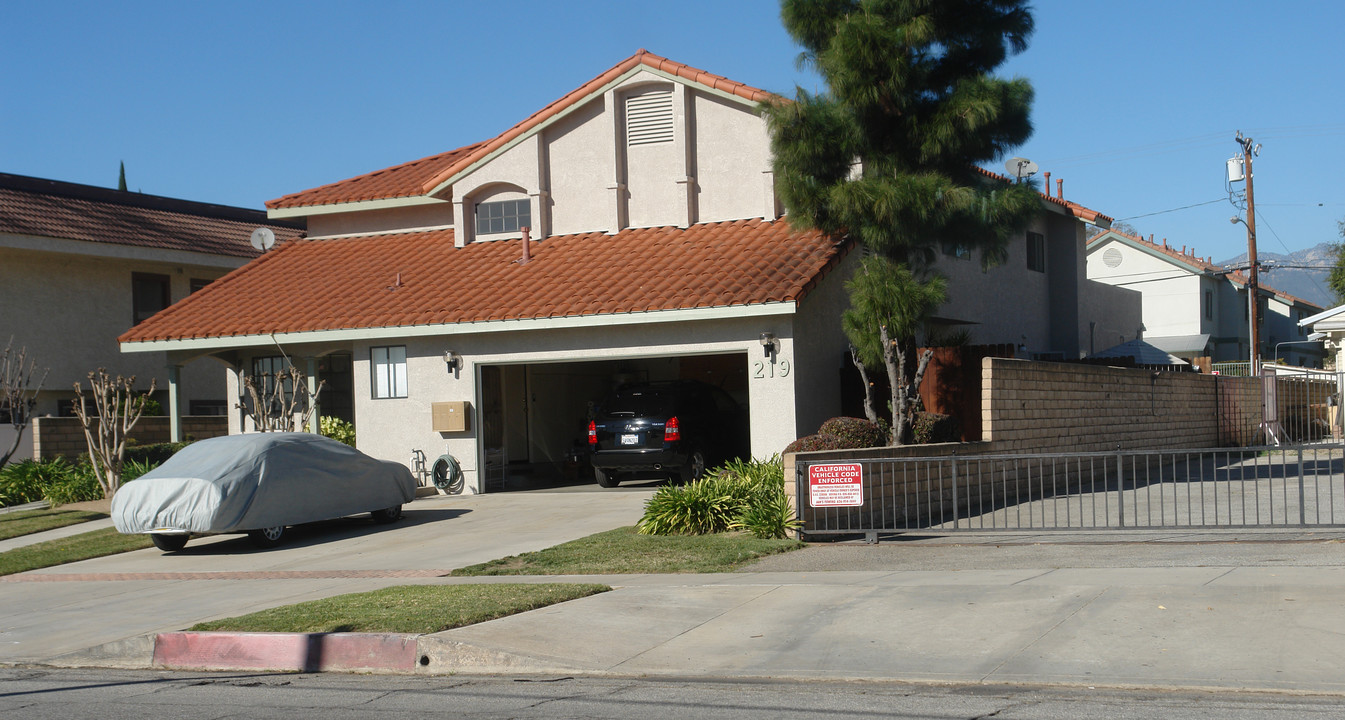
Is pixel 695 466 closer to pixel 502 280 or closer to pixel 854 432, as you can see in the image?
pixel 854 432

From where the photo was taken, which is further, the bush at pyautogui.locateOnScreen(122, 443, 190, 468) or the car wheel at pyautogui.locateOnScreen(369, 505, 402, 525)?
the bush at pyautogui.locateOnScreen(122, 443, 190, 468)

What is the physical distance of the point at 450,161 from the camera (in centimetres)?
2603

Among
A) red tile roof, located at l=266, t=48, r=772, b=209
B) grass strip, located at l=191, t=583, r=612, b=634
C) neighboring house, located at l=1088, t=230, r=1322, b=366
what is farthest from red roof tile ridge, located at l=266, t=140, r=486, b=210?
neighboring house, located at l=1088, t=230, r=1322, b=366

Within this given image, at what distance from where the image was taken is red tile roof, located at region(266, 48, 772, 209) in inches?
837

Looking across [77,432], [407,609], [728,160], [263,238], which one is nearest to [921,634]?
[407,609]

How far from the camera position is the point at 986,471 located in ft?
59.1

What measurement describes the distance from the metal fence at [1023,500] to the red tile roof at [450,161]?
7.18m

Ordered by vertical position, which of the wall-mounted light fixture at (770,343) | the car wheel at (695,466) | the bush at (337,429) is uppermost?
the wall-mounted light fixture at (770,343)

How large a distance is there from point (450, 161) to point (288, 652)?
17.9 metres

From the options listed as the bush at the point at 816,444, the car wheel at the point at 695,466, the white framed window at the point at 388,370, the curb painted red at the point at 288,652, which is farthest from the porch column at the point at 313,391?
the curb painted red at the point at 288,652

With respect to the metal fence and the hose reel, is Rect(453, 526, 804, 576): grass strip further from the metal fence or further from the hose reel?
the hose reel

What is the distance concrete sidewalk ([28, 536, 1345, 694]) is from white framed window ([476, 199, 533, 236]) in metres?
13.0

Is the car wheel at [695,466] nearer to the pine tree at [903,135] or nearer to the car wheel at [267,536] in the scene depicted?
the pine tree at [903,135]

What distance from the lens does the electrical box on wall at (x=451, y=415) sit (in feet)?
66.5
